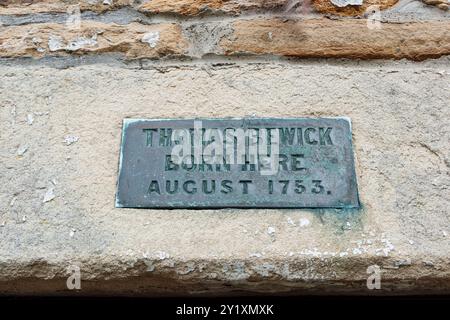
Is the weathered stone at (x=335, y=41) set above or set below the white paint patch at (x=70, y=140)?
above

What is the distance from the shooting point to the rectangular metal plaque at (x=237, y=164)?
94 centimetres

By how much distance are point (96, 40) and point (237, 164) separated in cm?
38

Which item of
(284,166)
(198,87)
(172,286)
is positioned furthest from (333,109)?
(172,286)

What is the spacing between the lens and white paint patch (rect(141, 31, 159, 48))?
3.53ft

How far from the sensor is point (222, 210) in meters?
0.94

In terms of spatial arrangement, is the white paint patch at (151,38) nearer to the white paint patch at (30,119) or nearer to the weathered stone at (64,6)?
the weathered stone at (64,6)

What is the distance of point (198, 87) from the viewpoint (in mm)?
1039

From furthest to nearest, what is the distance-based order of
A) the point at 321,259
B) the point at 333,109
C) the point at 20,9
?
the point at 20,9 → the point at 333,109 → the point at 321,259

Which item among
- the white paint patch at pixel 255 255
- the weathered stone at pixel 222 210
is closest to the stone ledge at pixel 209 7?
the weathered stone at pixel 222 210

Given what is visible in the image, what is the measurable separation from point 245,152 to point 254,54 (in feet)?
0.67

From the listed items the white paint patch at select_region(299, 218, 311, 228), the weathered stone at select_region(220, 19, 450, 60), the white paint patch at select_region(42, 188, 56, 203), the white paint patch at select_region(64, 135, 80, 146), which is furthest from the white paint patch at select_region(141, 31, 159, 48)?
the white paint patch at select_region(299, 218, 311, 228)

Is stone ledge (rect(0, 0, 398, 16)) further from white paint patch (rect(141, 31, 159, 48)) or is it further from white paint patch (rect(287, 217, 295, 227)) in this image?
white paint patch (rect(287, 217, 295, 227))

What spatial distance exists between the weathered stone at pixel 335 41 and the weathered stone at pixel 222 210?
24 mm

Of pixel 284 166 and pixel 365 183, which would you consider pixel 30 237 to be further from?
pixel 365 183
